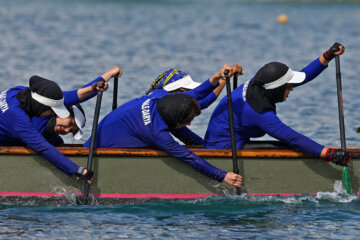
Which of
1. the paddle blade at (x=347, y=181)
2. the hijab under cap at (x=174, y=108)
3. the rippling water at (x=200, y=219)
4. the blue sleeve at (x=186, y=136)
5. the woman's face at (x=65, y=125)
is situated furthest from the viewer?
the blue sleeve at (x=186, y=136)

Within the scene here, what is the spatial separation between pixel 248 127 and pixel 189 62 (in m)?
18.5

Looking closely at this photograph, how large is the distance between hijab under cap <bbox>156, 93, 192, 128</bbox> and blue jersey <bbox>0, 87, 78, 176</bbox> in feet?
4.27

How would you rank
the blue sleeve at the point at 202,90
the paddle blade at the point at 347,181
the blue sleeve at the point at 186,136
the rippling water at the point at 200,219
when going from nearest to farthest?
the rippling water at the point at 200,219 → the paddle blade at the point at 347,181 → the blue sleeve at the point at 202,90 → the blue sleeve at the point at 186,136

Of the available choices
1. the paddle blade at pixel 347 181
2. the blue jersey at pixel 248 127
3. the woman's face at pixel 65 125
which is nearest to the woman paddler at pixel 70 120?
the woman's face at pixel 65 125

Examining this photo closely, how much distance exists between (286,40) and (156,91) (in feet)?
84.4

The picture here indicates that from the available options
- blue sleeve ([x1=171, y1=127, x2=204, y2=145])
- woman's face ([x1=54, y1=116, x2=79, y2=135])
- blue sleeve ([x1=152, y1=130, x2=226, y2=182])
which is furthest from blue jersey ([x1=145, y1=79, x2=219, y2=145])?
woman's face ([x1=54, y1=116, x2=79, y2=135])

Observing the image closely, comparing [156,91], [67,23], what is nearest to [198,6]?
[67,23]

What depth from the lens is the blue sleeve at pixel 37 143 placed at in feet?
30.9

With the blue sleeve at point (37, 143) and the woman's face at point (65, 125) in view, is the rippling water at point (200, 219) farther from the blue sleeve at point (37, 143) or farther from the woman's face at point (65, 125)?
the woman's face at point (65, 125)

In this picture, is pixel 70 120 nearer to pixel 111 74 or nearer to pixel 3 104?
pixel 3 104

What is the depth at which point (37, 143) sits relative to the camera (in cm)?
949

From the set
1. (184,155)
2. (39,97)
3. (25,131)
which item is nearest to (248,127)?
(184,155)

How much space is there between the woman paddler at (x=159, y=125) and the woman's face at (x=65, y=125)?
366mm

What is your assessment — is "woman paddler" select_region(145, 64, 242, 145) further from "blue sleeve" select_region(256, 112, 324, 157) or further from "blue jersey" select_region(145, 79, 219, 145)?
"blue sleeve" select_region(256, 112, 324, 157)
